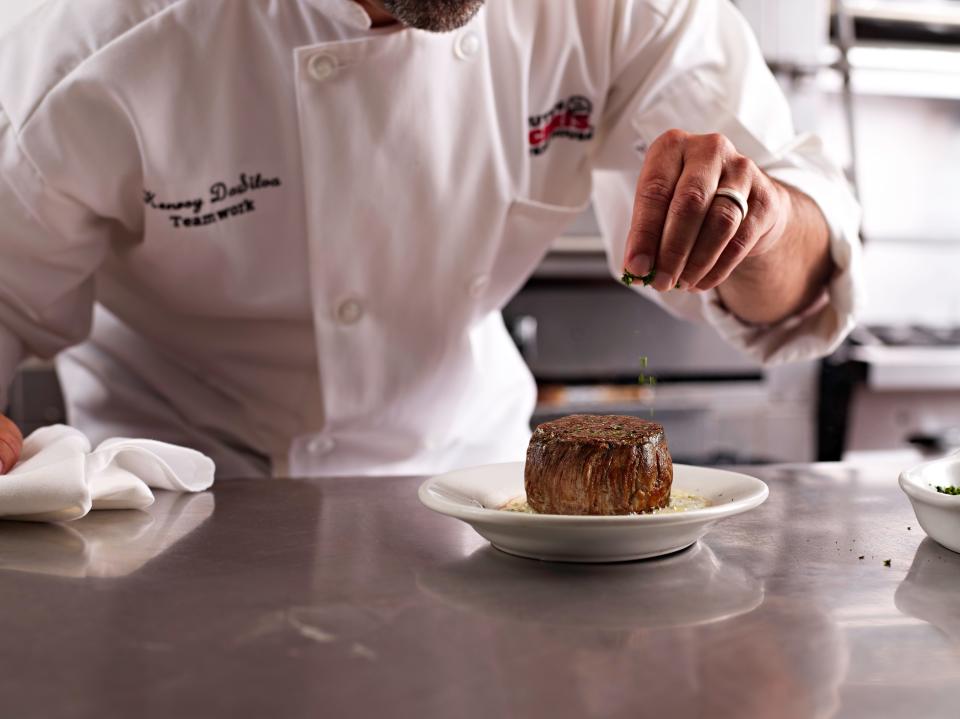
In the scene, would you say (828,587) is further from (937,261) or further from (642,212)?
(937,261)

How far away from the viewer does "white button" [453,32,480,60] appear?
141 cm

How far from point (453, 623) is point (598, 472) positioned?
0.21 meters

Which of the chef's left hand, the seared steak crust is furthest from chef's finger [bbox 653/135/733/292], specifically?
the seared steak crust

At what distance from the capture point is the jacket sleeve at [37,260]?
4.38 feet

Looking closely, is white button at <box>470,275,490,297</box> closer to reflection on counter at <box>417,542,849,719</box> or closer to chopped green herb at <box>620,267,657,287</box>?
chopped green herb at <box>620,267,657,287</box>

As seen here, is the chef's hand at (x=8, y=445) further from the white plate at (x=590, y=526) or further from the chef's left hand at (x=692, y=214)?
the chef's left hand at (x=692, y=214)

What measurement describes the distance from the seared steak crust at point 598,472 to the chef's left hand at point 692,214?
0.62 ft

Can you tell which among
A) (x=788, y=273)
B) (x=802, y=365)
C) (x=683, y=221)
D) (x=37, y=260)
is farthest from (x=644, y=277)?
(x=802, y=365)

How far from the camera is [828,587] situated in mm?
784

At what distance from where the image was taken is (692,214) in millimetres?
978

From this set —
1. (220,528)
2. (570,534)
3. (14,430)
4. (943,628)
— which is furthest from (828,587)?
(14,430)

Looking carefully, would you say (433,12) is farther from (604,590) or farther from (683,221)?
(604,590)

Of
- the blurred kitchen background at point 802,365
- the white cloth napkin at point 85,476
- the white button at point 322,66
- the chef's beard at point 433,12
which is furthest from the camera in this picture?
the blurred kitchen background at point 802,365

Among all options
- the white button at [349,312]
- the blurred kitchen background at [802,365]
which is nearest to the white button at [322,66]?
the white button at [349,312]
